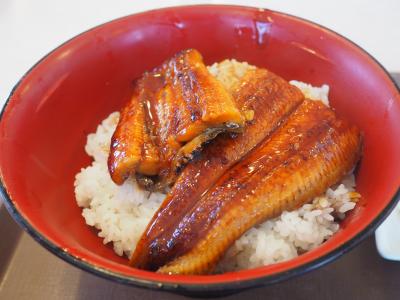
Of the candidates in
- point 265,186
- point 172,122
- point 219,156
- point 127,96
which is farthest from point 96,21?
point 265,186

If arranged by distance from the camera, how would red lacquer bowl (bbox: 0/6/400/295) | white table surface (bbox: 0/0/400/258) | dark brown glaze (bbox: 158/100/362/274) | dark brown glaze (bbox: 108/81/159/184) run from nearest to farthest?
red lacquer bowl (bbox: 0/6/400/295), dark brown glaze (bbox: 158/100/362/274), dark brown glaze (bbox: 108/81/159/184), white table surface (bbox: 0/0/400/258)

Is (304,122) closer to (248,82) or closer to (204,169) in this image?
(248,82)

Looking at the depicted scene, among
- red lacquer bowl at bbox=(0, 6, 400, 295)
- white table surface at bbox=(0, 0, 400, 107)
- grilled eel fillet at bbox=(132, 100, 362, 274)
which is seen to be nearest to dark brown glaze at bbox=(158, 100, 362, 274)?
grilled eel fillet at bbox=(132, 100, 362, 274)

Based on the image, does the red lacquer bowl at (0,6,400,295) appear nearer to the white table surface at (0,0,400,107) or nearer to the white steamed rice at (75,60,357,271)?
the white steamed rice at (75,60,357,271)

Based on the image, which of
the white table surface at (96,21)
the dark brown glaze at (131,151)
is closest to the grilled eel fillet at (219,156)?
the dark brown glaze at (131,151)

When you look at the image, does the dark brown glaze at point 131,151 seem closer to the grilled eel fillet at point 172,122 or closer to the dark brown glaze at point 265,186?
the grilled eel fillet at point 172,122
